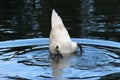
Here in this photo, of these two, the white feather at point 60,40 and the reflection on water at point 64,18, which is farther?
the reflection on water at point 64,18

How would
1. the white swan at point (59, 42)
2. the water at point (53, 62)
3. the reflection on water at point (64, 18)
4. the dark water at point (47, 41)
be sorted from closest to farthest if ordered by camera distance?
the water at point (53, 62), the dark water at point (47, 41), the white swan at point (59, 42), the reflection on water at point (64, 18)

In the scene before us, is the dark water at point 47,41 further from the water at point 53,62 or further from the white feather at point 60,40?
the white feather at point 60,40

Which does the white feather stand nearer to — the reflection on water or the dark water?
the dark water

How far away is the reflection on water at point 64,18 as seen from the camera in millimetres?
13758

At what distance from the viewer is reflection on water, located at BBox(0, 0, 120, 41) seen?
45.1 feet

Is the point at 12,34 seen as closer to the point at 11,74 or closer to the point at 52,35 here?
the point at 52,35

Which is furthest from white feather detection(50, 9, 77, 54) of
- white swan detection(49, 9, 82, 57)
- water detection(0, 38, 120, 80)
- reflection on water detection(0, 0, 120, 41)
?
reflection on water detection(0, 0, 120, 41)

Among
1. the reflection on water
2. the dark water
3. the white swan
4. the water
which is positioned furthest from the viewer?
the reflection on water

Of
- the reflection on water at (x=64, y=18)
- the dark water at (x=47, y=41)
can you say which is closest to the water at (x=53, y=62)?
the dark water at (x=47, y=41)

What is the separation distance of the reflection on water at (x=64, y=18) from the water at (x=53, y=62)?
3.39 feet

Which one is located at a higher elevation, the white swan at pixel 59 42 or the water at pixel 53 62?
the white swan at pixel 59 42

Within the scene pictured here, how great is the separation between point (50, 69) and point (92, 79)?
1.16m

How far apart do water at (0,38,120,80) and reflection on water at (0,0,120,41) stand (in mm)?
1033

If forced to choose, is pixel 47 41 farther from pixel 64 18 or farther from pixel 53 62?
pixel 64 18
